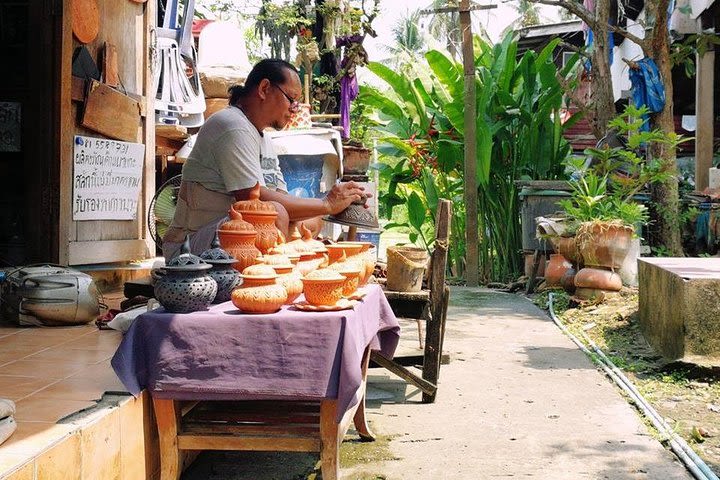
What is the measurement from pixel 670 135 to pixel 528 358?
4.42 meters

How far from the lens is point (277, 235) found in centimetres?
341

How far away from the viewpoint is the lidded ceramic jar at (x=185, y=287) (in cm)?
274

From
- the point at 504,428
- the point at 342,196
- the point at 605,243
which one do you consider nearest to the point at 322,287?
the point at 342,196

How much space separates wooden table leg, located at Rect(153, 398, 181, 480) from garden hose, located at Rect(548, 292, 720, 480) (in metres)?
2.15

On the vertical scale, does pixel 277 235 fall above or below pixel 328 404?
above

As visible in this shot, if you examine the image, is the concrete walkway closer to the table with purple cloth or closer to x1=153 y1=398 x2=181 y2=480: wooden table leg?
x1=153 y1=398 x2=181 y2=480: wooden table leg

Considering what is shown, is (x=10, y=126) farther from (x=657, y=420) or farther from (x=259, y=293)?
(x=657, y=420)

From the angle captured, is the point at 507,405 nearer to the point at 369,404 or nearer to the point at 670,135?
the point at 369,404

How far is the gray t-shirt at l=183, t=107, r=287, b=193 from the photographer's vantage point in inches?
146

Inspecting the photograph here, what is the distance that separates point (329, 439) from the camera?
2844 mm

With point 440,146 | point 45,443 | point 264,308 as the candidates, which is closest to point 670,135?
point 440,146

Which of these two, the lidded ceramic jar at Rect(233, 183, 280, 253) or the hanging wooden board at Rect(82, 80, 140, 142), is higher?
the hanging wooden board at Rect(82, 80, 140, 142)

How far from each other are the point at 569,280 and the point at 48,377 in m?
6.77

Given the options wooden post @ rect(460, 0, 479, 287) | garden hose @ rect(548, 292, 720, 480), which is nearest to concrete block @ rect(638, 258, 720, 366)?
garden hose @ rect(548, 292, 720, 480)
